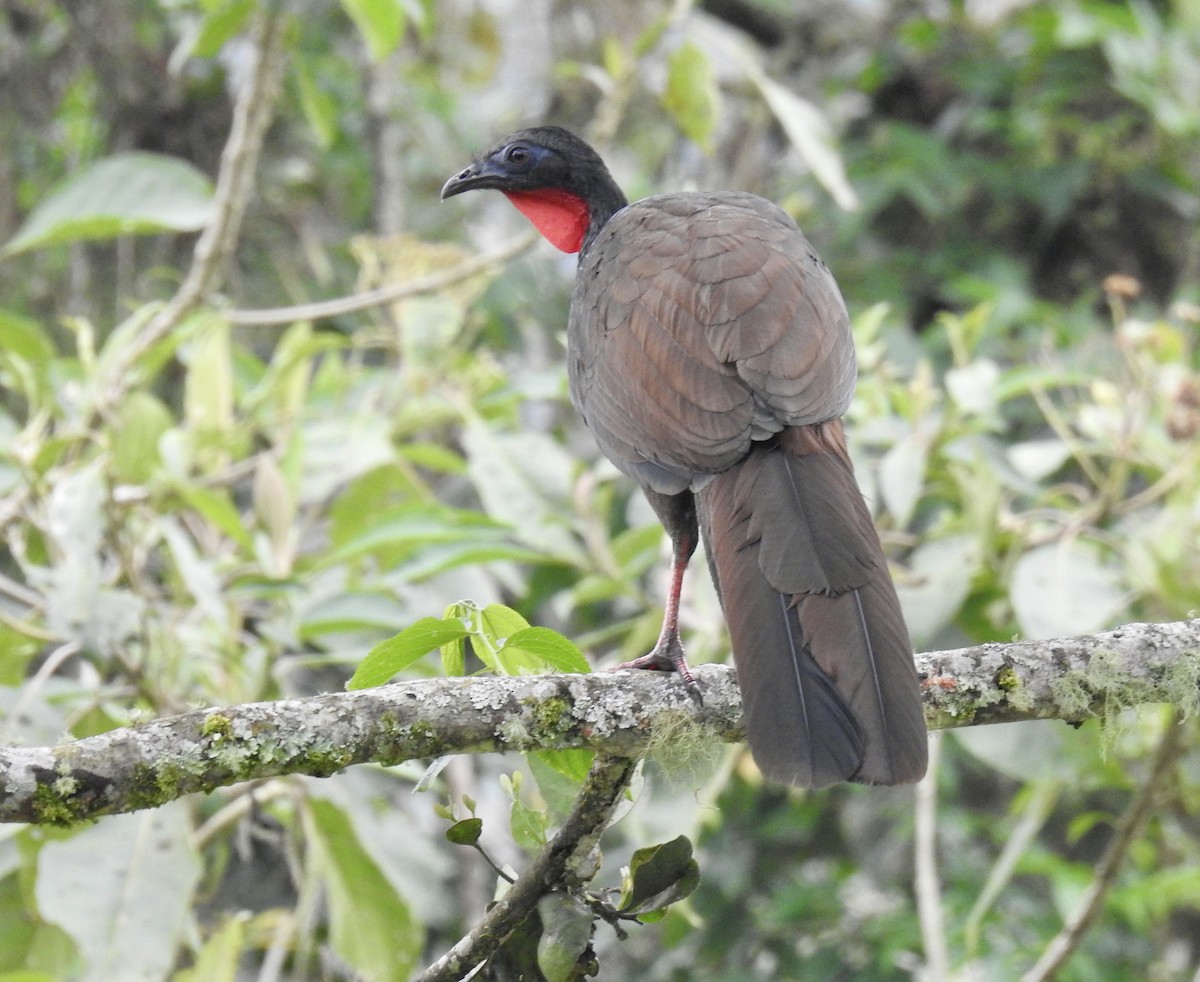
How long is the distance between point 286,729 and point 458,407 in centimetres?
243

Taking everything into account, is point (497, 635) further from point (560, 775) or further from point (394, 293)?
point (394, 293)

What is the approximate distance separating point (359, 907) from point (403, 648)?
149 cm

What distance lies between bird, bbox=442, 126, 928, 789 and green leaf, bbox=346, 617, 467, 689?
0.43 metres

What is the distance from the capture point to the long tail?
6.51 ft

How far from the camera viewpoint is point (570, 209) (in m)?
3.46

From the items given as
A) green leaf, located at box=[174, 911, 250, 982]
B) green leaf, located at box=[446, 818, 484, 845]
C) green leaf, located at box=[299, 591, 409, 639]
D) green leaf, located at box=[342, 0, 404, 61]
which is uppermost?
green leaf, located at box=[342, 0, 404, 61]

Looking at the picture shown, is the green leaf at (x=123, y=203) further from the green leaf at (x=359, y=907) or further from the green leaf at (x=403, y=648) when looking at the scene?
the green leaf at (x=403, y=648)

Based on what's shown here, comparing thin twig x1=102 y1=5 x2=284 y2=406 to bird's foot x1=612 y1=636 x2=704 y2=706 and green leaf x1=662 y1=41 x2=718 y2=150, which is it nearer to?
green leaf x1=662 y1=41 x2=718 y2=150

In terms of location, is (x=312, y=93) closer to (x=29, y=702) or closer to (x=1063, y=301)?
(x=29, y=702)

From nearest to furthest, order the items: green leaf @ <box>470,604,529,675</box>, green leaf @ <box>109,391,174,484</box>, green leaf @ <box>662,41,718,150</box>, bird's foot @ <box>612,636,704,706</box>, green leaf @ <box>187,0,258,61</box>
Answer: green leaf @ <box>470,604,529,675</box> → bird's foot @ <box>612,636,704,706</box> → green leaf @ <box>109,391,174,484</box> → green leaf @ <box>187,0,258,61</box> → green leaf @ <box>662,41,718,150</box>

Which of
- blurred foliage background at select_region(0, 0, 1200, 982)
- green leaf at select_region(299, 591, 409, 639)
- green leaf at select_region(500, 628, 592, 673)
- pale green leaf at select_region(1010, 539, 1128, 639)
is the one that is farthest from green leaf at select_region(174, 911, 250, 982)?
pale green leaf at select_region(1010, 539, 1128, 639)

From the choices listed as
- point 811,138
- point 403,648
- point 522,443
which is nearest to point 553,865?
point 403,648

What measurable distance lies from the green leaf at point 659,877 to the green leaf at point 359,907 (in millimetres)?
1297

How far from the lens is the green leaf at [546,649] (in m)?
2.01
